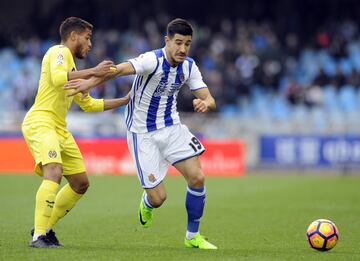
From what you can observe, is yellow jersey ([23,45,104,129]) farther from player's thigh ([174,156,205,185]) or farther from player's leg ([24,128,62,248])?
player's thigh ([174,156,205,185])

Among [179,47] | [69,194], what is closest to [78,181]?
[69,194]

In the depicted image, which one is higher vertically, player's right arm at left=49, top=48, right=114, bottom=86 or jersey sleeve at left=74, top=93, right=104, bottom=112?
player's right arm at left=49, top=48, right=114, bottom=86

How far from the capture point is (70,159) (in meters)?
10.2

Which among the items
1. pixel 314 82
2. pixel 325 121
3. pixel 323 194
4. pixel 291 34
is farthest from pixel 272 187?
pixel 291 34

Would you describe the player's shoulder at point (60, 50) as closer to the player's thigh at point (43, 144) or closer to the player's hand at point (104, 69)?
the player's hand at point (104, 69)

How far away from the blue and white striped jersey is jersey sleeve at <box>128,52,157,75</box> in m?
0.01

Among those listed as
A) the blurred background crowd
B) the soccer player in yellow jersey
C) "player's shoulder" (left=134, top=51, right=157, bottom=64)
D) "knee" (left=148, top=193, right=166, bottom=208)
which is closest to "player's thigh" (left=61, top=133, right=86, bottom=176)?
the soccer player in yellow jersey

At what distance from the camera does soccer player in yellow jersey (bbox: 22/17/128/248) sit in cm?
962

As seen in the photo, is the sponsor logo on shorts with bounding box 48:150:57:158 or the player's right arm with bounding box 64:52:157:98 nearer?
the player's right arm with bounding box 64:52:157:98

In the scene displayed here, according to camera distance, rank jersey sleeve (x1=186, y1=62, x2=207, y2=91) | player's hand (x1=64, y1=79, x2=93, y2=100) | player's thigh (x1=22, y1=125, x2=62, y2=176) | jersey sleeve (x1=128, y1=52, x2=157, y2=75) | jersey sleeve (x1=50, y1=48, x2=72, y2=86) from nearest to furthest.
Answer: player's hand (x1=64, y1=79, x2=93, y2=100) < jersey sleeve (x1=50, y1=48, x2=72, y2=86) < player's thigh (x1=22, y1=125, x2=62, y2=176) < jersey sleeve (x1=128, y1=52, x2=157, y2=75) < jersey sleeve (x1=186, y1=62, x2=207, y2=91)

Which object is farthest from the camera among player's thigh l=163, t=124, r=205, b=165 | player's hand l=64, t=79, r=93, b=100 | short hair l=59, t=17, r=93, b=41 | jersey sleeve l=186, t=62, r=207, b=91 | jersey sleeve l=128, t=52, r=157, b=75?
jersey sleeve l=186, t=62, r=207, b=91

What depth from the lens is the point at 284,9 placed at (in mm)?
32812

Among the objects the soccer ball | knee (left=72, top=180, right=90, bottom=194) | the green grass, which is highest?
knee (left=72, top=180, right=90, bottom=194)

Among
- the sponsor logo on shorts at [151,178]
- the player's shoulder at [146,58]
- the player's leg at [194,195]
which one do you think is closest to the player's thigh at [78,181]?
the sponsor logo on shorts at [151,178]
